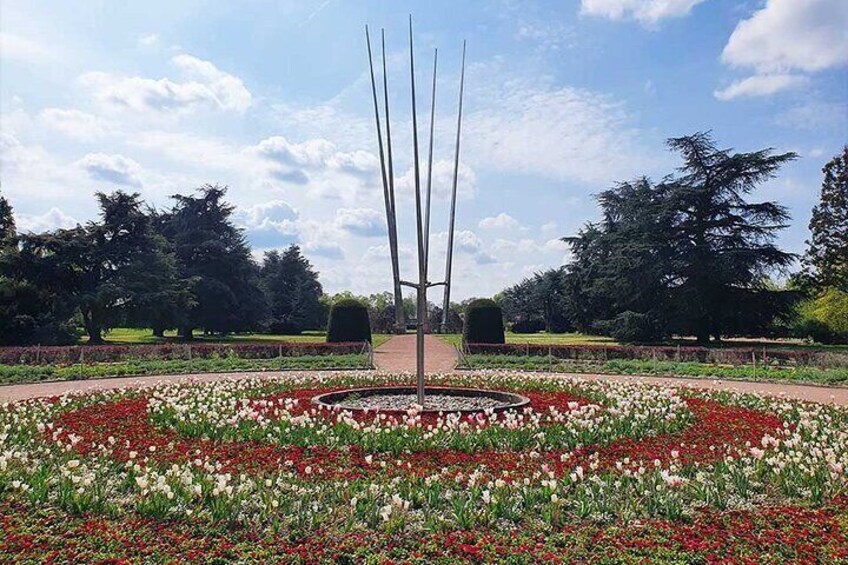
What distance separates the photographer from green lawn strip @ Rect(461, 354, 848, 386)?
17281 millimetres

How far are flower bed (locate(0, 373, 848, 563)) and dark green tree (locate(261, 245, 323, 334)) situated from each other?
152 ft

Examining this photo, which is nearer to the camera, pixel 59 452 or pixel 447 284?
pixel 59 452

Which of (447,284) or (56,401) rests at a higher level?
(447,284)

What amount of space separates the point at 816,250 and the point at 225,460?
41.3 meters

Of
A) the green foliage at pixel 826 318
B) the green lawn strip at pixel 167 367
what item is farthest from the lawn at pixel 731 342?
the green lawn strip at pixel 167 367

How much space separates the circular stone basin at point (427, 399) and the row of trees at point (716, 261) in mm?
24846

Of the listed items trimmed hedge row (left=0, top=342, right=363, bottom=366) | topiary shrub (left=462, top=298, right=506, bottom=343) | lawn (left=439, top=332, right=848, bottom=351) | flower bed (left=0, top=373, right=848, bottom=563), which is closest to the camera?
flower bed (left=0, top=373, right=848, bottom=563)

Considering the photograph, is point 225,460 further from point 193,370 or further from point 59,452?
point 193,370

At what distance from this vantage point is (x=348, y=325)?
2970 centimetres

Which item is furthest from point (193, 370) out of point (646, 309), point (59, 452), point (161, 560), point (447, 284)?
point (646, 309)

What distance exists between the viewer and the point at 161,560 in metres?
4.05

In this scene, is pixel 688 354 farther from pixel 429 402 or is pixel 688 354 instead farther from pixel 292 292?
pixel 292 292

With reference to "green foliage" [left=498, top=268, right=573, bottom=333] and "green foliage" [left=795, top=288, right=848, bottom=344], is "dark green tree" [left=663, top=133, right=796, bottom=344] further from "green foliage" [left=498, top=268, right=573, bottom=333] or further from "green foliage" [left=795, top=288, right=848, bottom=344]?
"green foliage" [left=498, top=268, right=573, bottom=333]

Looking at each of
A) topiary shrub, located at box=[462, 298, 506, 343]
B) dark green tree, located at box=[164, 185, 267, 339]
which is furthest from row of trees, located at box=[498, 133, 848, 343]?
dark green tree, located at box=[164, 185, 267, 339]
